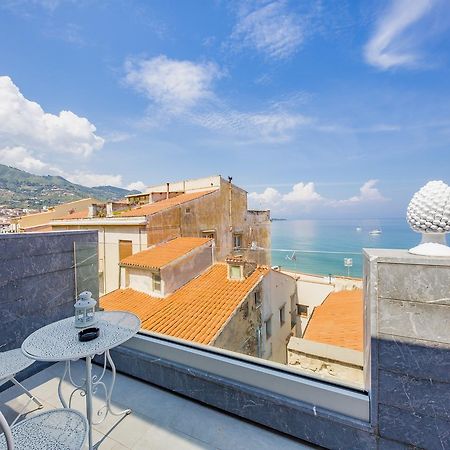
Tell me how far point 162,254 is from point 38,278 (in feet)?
19.6

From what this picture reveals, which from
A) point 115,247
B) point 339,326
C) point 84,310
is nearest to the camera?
point 84,310

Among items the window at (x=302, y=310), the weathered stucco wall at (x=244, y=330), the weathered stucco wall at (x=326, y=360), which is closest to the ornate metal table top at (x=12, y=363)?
the weathered stucco wall at (x=326, y=360)

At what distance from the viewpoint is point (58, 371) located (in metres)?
2.01

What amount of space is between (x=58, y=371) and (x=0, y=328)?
0.57 metres

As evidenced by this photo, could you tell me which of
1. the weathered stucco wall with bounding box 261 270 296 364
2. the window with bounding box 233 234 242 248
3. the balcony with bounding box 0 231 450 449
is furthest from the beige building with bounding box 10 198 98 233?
the balcony with bounding box 0 231 450 449

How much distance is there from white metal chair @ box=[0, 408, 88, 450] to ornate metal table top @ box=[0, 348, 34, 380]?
0.31 metres

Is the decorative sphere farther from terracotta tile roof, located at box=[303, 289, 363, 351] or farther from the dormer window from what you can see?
the dormer window

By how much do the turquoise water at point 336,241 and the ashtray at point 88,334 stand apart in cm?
161

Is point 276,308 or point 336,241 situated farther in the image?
point 276,308

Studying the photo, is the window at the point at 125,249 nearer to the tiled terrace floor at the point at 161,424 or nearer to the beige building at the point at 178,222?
the beige building at the point at 178,222

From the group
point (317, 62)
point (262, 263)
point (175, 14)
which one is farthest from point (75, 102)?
point (262, 263)

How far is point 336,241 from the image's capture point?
5.01 meters

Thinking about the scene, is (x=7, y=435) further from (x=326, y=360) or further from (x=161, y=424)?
(x=326, y=360)

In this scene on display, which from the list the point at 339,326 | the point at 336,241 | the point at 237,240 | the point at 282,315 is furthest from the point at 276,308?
the point at 237,240
